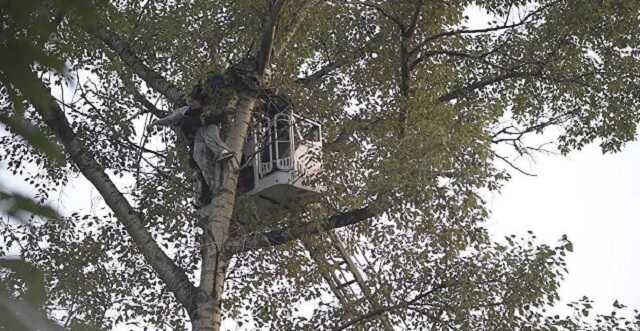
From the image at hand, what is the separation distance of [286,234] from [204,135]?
1512 millimetres

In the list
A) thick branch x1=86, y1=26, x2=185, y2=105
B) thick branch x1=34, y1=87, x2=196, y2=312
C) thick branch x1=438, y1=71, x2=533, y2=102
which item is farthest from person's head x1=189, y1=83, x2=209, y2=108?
thick branch x1=438, y1=71, x2=533, y2=102

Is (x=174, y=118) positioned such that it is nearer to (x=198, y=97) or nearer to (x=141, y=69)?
(x=198, y=97)

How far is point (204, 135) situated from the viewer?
1014cm

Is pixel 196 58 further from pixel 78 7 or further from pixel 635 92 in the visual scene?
pixel 78 7

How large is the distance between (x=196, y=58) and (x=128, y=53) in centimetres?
80

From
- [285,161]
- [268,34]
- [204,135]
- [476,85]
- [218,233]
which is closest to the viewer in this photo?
[218,233]

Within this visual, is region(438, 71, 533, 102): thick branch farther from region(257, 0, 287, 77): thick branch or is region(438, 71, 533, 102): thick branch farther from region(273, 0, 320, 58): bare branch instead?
region(257, 0, 287, 77): thick branch

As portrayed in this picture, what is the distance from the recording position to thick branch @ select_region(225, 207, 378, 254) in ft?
30.9

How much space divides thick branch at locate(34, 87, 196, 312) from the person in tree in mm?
902

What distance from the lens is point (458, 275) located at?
29.1 ft

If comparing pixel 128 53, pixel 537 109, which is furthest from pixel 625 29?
pixel 128 53

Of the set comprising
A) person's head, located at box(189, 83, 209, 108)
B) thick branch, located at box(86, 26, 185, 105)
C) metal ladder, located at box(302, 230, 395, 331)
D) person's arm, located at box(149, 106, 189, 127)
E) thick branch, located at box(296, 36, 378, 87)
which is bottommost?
metal ladder, located at box(302, 230, 395, 331)

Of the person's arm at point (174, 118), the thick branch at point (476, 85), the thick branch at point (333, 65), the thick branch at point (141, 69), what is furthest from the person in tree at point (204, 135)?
the thick branch at point (476, 85)

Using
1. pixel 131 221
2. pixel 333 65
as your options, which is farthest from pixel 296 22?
pixel 131 221
